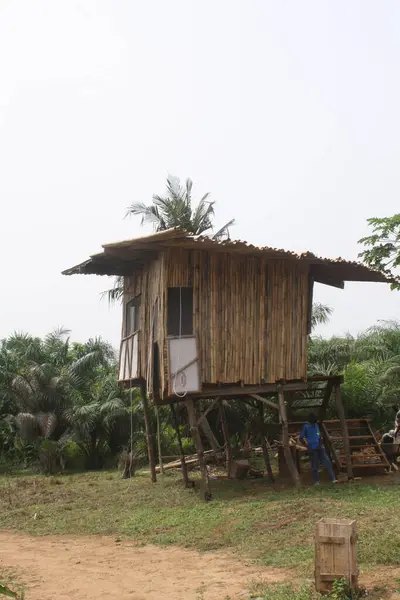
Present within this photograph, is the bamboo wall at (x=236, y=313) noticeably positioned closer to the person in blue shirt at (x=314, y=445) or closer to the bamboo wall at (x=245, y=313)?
the bamboo wall at (x=245, y=313)

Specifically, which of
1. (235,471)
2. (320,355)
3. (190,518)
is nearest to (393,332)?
(320,355)

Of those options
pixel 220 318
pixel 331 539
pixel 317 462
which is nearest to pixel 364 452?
pixel 317 462

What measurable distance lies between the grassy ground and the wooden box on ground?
107 cm

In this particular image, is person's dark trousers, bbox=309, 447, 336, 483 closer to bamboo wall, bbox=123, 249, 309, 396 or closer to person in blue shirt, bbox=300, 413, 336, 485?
person in blue shirt, bbox=300, 413, 336, 485

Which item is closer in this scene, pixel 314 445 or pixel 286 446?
pixel 314 445

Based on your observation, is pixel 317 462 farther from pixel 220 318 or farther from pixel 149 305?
pixel 149 305

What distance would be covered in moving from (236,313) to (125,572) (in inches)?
277

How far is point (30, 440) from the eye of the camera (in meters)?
25.6

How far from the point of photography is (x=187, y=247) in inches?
564

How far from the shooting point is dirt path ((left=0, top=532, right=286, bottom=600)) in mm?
7953

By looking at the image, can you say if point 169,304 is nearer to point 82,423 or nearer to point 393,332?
point 82,423

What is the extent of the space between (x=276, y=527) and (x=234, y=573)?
2.31 metres

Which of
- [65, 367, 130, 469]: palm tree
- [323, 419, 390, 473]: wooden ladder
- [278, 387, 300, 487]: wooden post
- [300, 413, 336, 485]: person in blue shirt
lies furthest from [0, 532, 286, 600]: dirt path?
[65, 367, 130, 469]: palm tree

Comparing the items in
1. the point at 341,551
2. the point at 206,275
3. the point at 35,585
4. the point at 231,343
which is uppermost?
the point at 206,275
